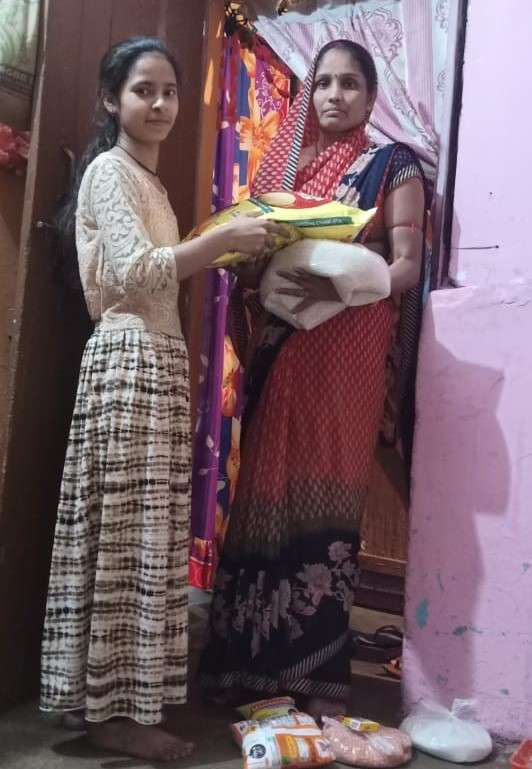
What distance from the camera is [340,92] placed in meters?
1.89

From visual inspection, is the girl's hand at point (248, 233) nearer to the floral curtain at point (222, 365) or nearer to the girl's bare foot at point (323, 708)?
the floral curtain at point (222, 365)

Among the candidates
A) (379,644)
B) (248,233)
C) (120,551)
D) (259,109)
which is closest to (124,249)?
(248,233)

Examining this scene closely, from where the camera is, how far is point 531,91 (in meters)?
1.74

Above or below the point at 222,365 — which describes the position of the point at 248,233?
above

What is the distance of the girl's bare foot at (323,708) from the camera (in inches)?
67.0

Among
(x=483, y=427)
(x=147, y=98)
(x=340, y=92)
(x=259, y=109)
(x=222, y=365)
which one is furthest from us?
(x=259, y=109)

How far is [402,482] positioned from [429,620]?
544mm

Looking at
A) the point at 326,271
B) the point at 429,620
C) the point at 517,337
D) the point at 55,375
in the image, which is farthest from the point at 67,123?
the point at 429,620

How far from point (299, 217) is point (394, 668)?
1.34 meters

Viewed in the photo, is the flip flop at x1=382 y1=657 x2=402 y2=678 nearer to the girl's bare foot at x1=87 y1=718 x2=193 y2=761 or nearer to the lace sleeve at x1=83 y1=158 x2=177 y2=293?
the girl's bare foot at x1=87 y1=718 x2=193 y2=761

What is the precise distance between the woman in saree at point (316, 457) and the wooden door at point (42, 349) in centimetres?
45

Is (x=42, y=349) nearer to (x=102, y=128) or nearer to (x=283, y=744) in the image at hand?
(x=102, y=128)

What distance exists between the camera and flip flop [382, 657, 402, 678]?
2.09 meters

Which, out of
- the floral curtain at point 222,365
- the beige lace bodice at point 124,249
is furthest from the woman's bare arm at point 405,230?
the floral curtain at point 222,365
